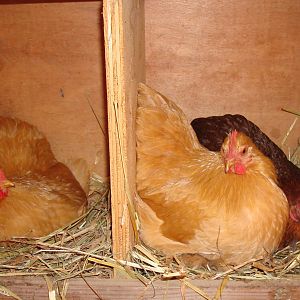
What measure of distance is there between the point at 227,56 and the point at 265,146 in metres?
0.50

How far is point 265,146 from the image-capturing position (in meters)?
2.17

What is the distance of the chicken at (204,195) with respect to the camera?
5.49 feet

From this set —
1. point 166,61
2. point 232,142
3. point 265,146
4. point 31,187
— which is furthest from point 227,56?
point 31,187

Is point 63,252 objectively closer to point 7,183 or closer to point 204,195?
point 7,183

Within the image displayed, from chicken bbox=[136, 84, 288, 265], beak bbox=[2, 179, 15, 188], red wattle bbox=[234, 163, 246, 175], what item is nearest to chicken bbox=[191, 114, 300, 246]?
chicken bbox=[136, 84, 288, 265]

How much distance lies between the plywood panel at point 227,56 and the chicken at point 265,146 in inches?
5.8

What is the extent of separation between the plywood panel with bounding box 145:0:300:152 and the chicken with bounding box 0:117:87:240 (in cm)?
69

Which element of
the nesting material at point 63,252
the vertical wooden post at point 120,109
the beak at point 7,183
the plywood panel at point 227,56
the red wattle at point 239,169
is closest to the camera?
the vertical wooden post at point 120,109

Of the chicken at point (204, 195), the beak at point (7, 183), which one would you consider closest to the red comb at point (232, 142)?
the chicken at point (204, 195)

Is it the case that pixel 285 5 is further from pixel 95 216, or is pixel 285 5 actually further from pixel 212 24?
pixel 95 216

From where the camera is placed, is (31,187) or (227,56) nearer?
(31,187)

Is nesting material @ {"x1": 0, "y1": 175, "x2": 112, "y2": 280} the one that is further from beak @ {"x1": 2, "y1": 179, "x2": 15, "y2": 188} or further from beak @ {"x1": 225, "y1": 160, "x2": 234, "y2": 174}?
beak @ {"x1": 225, "y1": 160, "x2": 234, "y2": 174}

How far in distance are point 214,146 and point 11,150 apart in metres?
1.06

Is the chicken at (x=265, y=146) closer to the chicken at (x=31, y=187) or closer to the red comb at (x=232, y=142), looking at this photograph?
the red comb at (x=232, y=142)
